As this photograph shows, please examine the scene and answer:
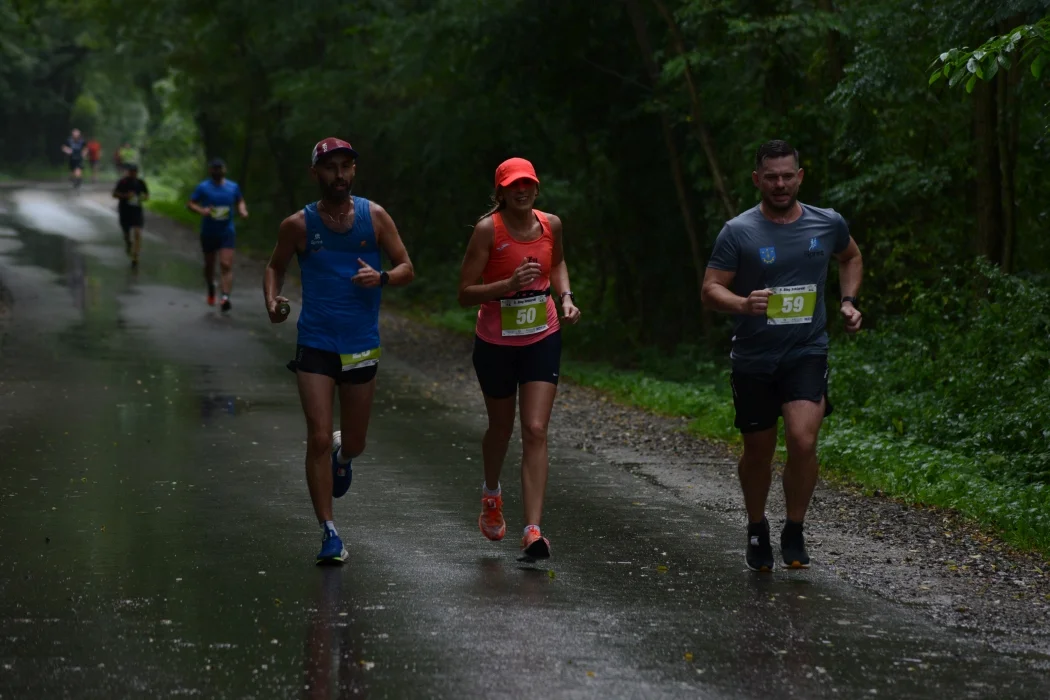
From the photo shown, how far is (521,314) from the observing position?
804 cm

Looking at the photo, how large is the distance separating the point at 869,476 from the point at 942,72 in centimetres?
301

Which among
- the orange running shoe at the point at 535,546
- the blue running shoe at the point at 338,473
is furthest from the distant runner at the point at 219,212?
the orange running shoe at the point at 535,546

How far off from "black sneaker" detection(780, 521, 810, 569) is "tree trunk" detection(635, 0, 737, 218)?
1064 cm

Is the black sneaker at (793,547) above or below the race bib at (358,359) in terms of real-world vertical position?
below

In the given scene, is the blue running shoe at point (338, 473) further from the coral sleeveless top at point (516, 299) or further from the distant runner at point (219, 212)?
the distant runner at point (219, 212)

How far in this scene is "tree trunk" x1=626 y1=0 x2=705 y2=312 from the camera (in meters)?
19.1

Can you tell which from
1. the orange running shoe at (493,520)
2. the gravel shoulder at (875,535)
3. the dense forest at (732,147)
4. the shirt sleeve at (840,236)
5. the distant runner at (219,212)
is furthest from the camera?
the distant runner at (219,212)

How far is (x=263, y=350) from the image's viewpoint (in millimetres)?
18734

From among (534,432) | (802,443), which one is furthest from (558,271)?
(802,443)

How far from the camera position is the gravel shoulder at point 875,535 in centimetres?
703

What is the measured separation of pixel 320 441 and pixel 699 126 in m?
11.4

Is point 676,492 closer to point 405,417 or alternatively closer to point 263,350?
point 405,417

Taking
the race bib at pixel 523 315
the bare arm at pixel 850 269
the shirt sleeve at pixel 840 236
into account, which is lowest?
the race bib at pixel 523 315

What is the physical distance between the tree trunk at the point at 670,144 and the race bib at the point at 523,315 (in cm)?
1152
